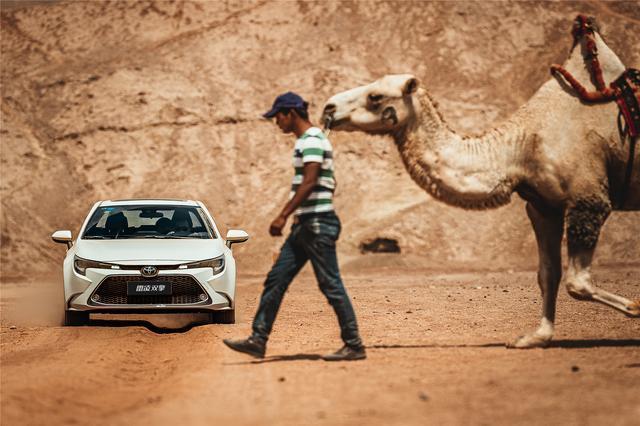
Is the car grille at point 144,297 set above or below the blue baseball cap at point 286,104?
below

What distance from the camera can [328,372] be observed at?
8859 millimetres

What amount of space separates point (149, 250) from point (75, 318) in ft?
4.07

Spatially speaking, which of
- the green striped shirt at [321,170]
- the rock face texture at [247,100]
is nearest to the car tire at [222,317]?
the green striped shirt at [321,170]

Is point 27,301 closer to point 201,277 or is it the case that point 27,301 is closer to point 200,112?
point 201,277

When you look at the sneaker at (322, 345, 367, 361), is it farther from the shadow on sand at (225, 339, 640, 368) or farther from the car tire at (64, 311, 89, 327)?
the car tire at (64, 311, 89, 327)

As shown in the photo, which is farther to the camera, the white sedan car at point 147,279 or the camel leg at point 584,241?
the white sedan car at point 147,279

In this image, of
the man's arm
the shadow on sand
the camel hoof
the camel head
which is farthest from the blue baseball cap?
the camel hoof

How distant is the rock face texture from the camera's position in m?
31.9

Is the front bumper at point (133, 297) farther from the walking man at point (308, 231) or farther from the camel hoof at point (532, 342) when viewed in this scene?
the camel hoof at point (532, 342)

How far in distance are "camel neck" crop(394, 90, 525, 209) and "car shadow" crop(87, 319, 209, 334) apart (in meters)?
4.33

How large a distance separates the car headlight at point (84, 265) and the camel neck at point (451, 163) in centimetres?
431

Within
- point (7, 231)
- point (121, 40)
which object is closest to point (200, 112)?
point (121, 40)

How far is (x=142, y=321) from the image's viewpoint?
13.9m

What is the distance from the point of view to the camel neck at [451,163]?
10.1 metres
